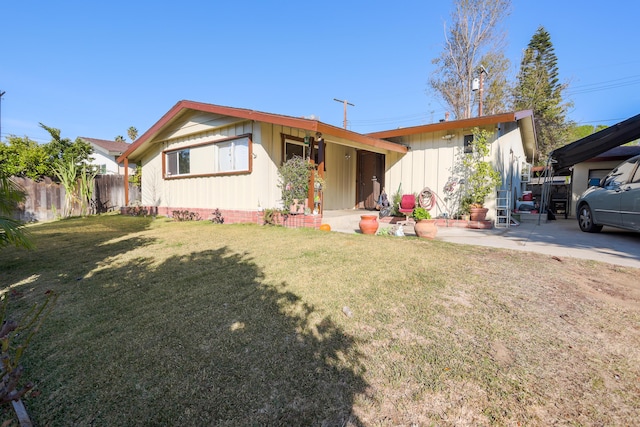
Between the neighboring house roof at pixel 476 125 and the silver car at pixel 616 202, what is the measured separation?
2428 millimetres

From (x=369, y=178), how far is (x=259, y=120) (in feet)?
17.2

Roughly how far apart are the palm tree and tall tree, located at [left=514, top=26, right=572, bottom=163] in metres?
24.6

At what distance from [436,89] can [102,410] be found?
21590mm

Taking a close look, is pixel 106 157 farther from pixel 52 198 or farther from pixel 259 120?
pixel 259 120

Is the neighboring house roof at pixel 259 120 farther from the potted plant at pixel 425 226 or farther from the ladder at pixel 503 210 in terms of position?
the ladder at pixel 503 210

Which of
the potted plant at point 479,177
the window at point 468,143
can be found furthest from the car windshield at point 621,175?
the window at point 468,143

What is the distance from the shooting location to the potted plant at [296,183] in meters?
7.15

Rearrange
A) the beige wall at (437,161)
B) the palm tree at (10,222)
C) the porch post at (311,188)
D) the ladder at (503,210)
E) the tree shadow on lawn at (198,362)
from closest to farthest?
the tree shadow on lawn at (198,362), the palm tree at (10,222), the porch post at (311,188), the ladder at (503,210), the beige wall at (437,161)

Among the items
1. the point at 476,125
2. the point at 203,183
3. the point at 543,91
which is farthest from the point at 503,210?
the point at 543,91

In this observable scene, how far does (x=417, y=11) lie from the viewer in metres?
13.0

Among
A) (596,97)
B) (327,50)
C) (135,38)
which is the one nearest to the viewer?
(135,38)

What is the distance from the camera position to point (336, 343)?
6.52ft

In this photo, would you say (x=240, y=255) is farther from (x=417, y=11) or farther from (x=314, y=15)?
(x=417, y=11)

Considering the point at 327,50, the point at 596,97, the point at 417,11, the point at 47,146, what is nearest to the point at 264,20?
the point at 327,50
